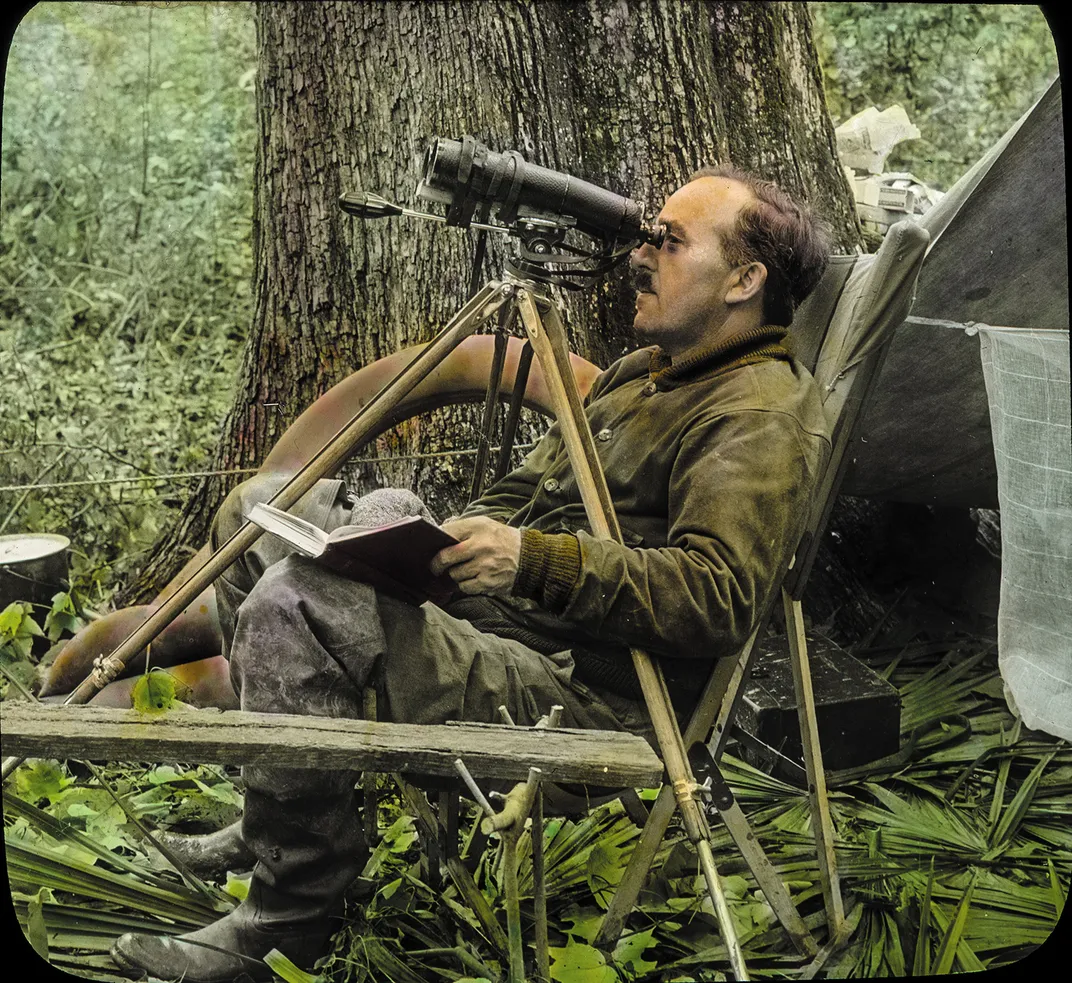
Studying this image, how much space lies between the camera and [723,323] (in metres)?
2.33

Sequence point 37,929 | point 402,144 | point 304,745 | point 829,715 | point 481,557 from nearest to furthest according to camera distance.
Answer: point 304,745
point 481,557
point 37,929
point 402,144
point 829,715

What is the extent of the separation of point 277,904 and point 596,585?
0.81 meters

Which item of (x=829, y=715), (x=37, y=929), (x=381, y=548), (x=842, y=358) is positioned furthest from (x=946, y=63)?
(x=37, y=929)

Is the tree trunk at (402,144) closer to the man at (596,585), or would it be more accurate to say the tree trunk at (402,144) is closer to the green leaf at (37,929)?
the man at (596,585)

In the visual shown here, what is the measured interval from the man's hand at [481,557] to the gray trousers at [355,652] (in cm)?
13

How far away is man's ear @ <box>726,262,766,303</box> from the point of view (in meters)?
2.32

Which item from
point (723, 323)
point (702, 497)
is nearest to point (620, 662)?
point (702, 497)

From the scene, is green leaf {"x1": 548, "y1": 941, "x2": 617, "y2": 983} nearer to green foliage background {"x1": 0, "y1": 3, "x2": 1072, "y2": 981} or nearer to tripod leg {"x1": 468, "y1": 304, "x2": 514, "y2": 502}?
green foliage background {"x1": 0, "y1": 3, "x2": 1072, "y2": 981}

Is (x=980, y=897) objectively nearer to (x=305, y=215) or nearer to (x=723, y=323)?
(x=723, y=323)

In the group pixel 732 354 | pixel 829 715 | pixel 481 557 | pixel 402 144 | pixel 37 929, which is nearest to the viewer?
pixel 481 557

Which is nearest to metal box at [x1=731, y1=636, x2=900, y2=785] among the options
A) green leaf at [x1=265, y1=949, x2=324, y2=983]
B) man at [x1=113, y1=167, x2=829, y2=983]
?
man at [x1=113, y1=167, x2=829, y2=983]

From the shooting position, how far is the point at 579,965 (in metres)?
2.20

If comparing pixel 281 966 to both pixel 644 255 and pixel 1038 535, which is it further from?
pixel 1038 535

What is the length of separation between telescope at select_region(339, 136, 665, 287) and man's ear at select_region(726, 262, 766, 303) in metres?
0.17
